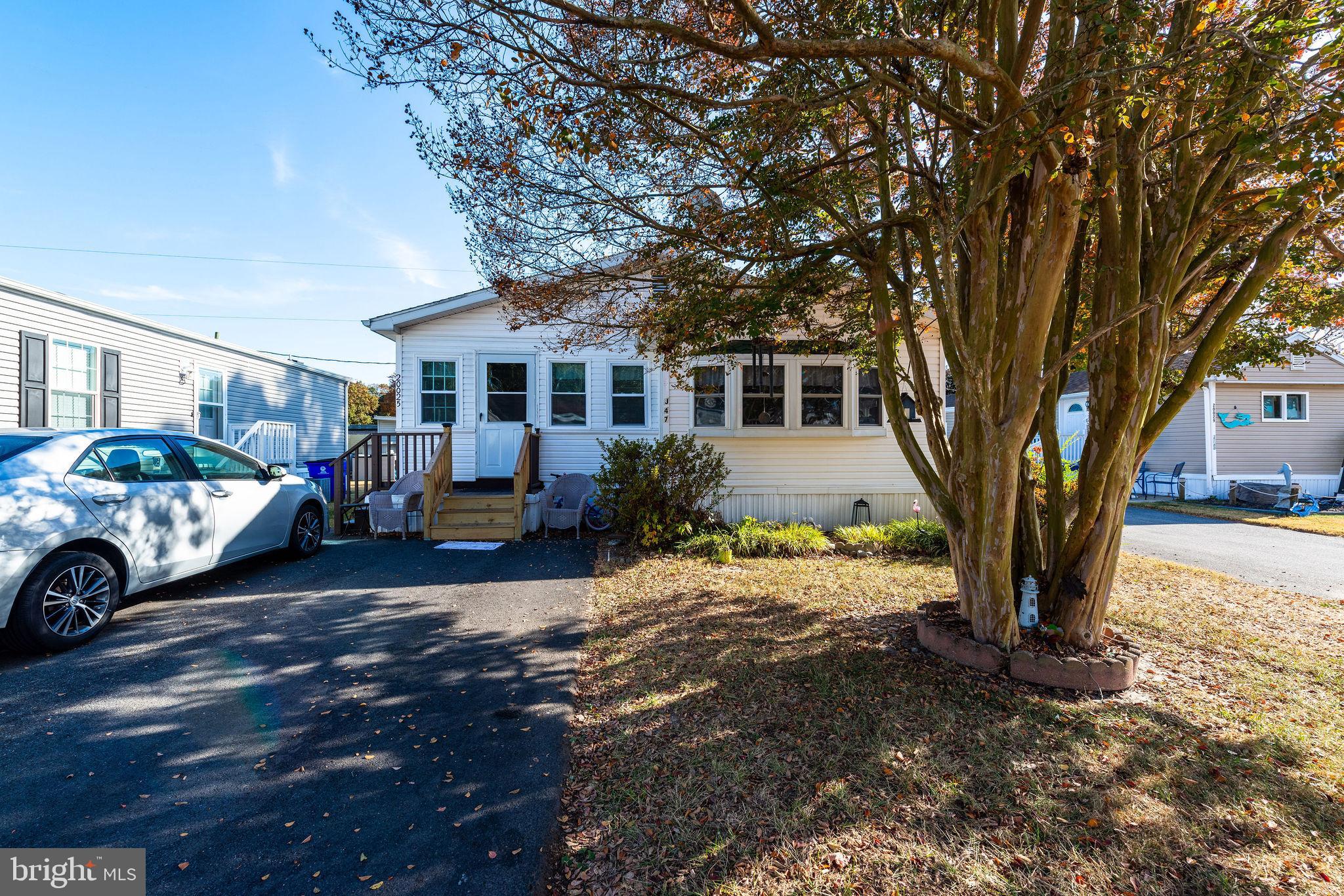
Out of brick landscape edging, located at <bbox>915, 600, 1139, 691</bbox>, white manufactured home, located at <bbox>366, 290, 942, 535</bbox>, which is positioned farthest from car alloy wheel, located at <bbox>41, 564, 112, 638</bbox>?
brick landscape edging, located at <bbox>915, 600, 1139, 691</bbox>

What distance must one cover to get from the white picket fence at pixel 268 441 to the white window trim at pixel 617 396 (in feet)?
26.1

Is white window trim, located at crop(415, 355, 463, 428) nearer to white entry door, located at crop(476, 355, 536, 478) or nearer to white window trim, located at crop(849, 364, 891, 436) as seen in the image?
white entry door, located at crop(476, 355, 536, 478)

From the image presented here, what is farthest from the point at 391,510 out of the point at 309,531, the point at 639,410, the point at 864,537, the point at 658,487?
the point at 864,537

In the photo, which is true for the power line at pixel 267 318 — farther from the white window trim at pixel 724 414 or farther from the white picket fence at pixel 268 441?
the white window trim at pixel 724 414

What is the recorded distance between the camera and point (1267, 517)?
12008 mm

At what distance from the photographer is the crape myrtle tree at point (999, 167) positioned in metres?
2.97

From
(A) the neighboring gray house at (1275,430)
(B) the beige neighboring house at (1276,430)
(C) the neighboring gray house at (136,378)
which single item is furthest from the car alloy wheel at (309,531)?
(B) the beige neighboring house at (1276,430)

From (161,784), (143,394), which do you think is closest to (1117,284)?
(161,784)

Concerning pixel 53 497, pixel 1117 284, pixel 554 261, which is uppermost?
pixel 554 261

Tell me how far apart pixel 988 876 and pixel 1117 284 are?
3.71m

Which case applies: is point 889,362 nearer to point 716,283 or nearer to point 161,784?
point 716,283

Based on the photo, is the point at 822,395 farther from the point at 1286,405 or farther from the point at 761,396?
the point at 1286,405

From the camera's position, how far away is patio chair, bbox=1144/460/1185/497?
16.1 m

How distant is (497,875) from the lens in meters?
1.91
